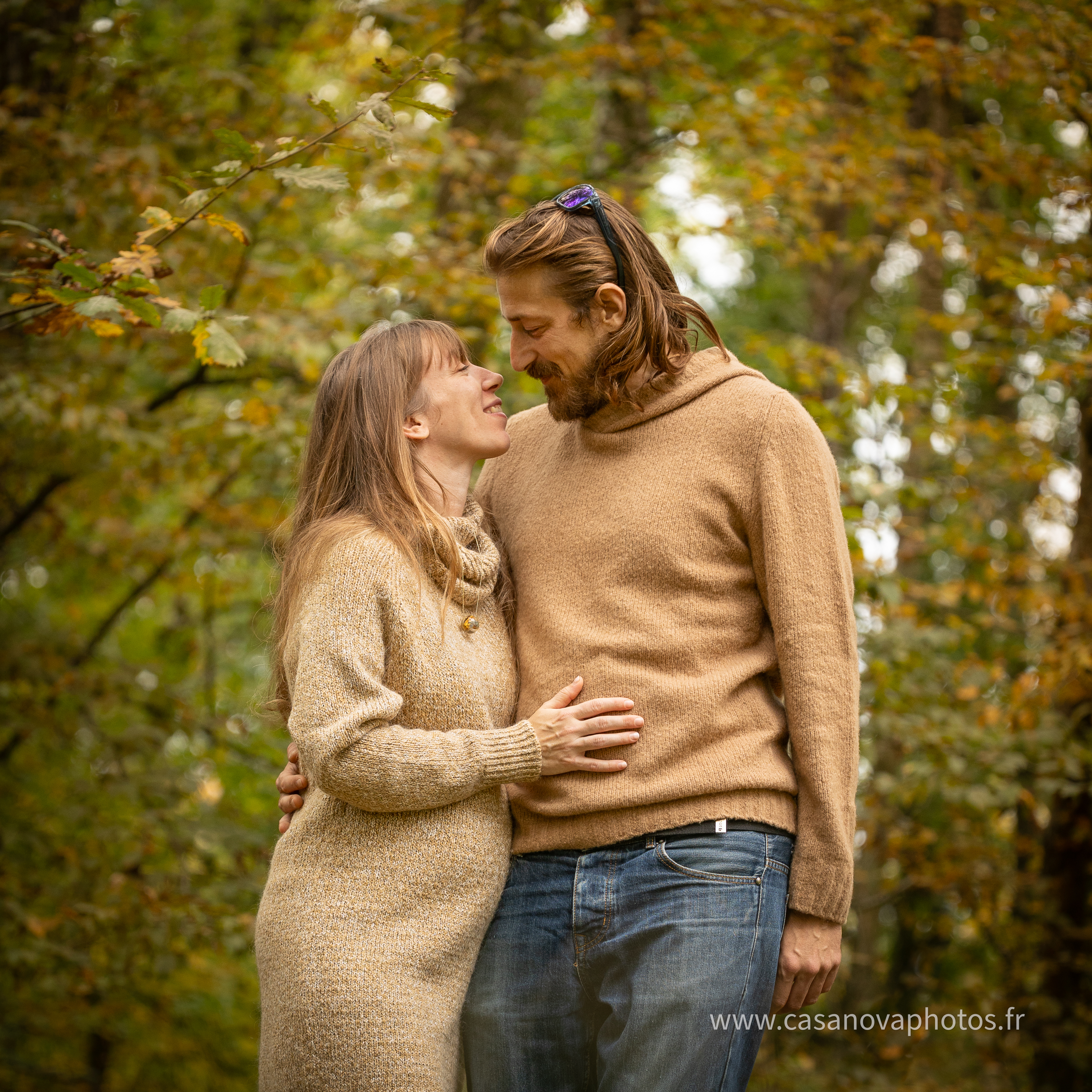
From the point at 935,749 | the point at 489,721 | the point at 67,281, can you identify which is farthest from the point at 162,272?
the point at 935,749

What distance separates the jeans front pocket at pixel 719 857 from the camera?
1.84 meters

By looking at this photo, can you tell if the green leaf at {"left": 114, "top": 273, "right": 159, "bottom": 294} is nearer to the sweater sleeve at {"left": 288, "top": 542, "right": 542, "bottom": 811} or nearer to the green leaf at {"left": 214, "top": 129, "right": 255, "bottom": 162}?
the green leaf at {"left": 214, "top": 129, "right": 255, "bottom": 162}

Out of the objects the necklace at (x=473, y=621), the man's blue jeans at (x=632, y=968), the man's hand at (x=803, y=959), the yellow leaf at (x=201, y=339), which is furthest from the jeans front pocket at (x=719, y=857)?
the yellow leaf at (x=201, y=339)

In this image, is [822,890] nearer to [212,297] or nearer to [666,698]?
[666,698]

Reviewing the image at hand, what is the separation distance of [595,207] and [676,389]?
43cm

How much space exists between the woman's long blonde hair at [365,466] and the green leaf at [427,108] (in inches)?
17.4

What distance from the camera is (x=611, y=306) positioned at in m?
2.16

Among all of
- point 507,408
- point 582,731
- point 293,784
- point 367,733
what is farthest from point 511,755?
point 507,408

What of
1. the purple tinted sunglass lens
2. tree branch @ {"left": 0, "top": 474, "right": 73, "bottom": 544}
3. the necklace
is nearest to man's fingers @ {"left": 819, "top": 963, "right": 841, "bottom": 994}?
the necklace

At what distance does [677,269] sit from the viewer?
9.55 meters

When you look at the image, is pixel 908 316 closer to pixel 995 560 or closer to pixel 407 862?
pixel 995 560

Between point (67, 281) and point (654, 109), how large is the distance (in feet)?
13.4

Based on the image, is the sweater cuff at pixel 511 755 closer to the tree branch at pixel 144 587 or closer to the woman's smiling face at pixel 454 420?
the woman's smiling face at pixel 454 420

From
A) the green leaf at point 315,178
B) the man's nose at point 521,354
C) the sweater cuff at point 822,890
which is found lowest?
the sweater cuff at point 822,890
